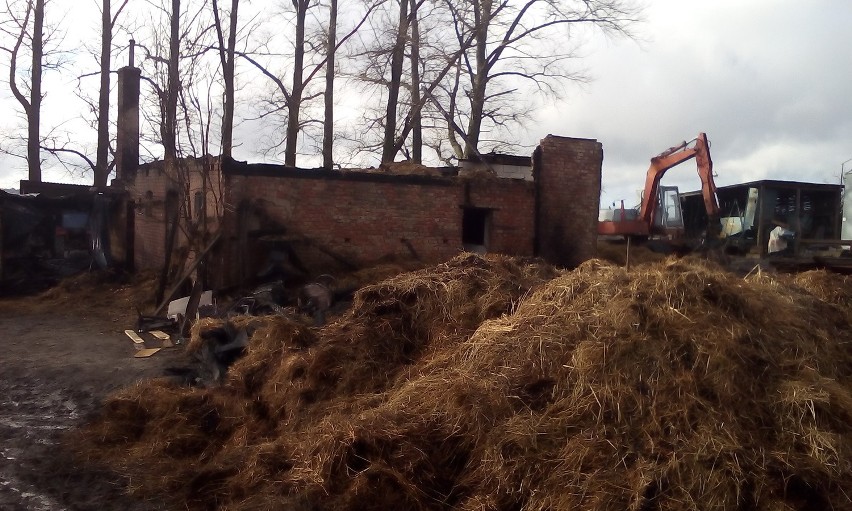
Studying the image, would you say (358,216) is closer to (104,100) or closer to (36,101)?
(104,100)

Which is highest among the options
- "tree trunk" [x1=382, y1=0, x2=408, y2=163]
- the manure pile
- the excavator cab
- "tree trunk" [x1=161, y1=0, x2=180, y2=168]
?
"tree trunk" [x1=382, y1=0, x2=408, y2=163]

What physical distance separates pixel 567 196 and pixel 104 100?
53.7ft

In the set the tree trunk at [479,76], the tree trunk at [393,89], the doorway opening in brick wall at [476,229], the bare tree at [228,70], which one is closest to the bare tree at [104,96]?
the bare tree at [228,70]

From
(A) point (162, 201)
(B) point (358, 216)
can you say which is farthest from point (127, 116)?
(B) point (358, 216)

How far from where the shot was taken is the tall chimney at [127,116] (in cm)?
1994

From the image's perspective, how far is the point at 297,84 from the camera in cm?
2186

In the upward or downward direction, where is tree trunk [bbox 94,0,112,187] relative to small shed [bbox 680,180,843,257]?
upward

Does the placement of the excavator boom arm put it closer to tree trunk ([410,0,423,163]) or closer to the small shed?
the small shed

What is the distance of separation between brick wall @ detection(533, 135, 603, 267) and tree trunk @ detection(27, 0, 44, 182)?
17.6 m

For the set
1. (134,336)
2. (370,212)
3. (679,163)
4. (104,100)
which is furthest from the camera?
(104,100)

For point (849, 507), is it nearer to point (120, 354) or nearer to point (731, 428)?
point (731, 428)

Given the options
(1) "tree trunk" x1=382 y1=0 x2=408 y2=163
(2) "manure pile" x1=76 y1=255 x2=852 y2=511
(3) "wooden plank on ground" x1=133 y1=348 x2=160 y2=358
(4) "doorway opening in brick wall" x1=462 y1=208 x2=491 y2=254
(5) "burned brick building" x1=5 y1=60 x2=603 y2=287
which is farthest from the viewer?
(1) "tree trunk" x1=382 y1=0 x2=408 y2=163

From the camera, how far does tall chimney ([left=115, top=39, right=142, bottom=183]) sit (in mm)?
19938

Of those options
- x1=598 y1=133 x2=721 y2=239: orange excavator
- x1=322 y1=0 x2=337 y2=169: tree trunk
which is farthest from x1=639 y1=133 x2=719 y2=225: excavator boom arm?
x1=322 y1=0 x2=337 y2=169: tree trunk
